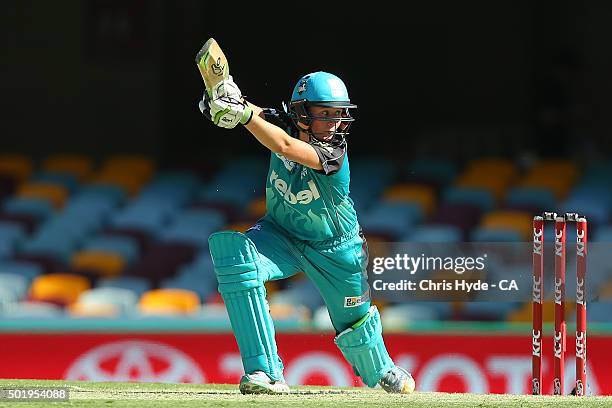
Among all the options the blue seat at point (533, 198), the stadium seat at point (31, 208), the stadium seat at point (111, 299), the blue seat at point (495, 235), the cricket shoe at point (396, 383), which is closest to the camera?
the cricket shoe at point (396, 383)

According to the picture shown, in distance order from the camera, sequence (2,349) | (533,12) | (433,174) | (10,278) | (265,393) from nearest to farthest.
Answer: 1. (265,393)
2. (2,349)
3. (10,278)
4. (433,174)
5. (533,12)

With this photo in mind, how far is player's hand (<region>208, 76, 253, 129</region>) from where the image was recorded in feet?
16.5

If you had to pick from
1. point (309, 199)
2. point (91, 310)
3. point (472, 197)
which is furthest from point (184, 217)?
point (309, 199)

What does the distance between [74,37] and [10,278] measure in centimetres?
309

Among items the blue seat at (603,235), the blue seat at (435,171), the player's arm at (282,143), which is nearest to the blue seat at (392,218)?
the blue seat at (435,171)

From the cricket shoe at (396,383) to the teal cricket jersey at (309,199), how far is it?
2.18 feet

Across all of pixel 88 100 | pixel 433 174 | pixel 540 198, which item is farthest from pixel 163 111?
pixel 540 198

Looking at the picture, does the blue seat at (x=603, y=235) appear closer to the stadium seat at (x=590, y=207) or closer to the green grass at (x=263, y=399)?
the stadium seat at (x=590, y=207)

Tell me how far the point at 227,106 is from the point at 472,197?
5.73 metres

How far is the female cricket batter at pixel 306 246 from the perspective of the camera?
5.38 metres

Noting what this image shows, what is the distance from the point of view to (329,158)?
5375 mm

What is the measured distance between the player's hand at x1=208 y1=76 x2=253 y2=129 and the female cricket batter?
0.13 metres

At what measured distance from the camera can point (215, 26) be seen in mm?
12266

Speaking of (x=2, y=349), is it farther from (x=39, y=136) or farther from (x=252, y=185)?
(x=39, y=136)
